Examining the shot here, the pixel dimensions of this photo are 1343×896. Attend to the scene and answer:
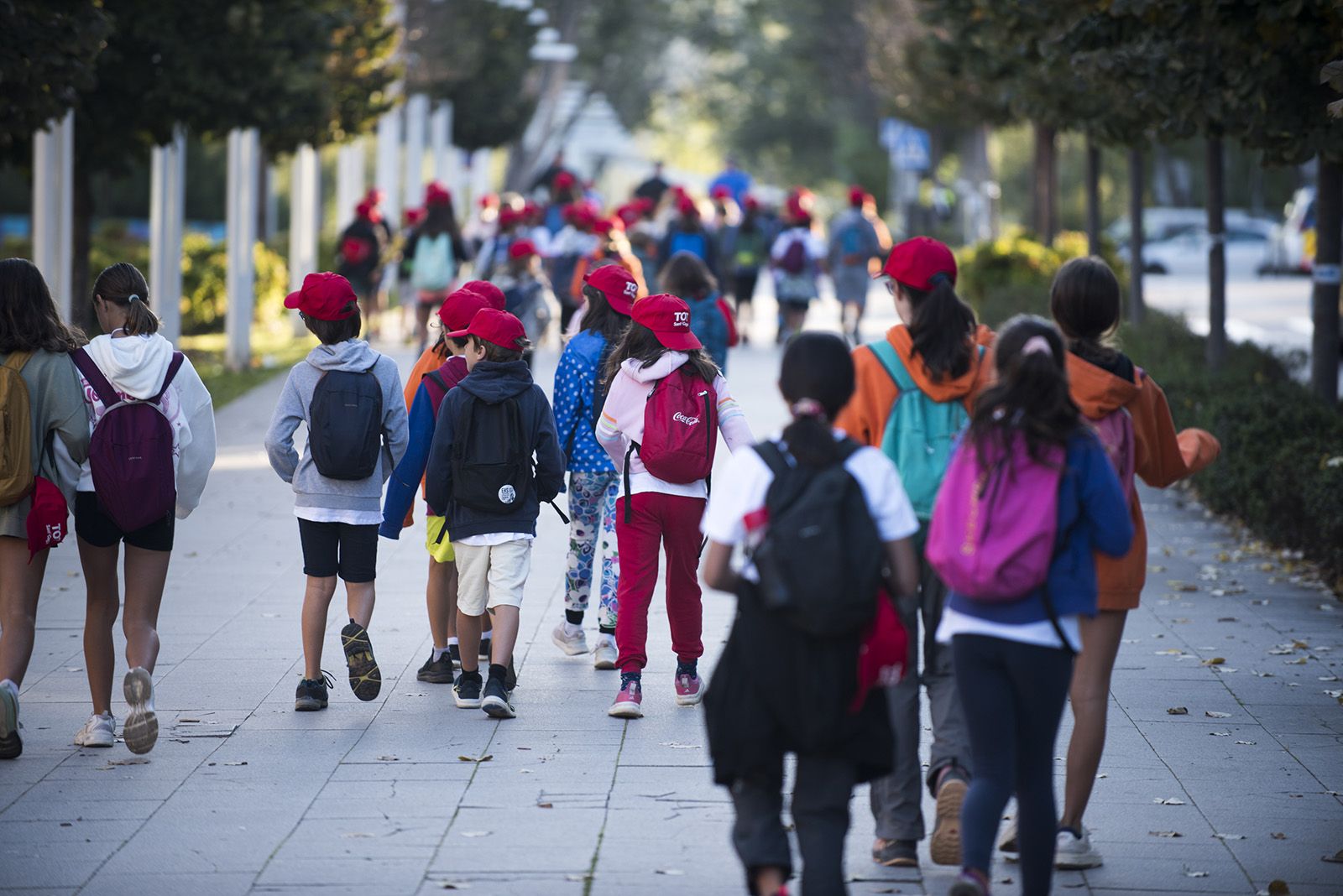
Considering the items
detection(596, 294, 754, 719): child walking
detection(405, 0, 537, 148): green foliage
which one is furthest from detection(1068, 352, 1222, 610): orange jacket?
detection(405, 0, 537, 148): green foliage

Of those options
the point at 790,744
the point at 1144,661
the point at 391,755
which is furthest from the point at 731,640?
the point at 1144,661

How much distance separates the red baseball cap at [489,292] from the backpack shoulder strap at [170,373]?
1264 mm

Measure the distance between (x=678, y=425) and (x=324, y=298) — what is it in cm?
138

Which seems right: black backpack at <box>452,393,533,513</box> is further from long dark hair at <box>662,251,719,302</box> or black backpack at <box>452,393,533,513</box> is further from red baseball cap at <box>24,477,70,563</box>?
long dark hair at <box>662,251,719,302</box>

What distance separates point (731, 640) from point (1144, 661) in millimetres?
4150

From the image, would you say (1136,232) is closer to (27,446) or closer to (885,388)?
(885,388)

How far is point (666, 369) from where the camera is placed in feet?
22.0

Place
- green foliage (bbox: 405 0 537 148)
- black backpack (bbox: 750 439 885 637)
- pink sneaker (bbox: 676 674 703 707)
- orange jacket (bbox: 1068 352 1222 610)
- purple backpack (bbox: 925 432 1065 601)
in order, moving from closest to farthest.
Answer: black backpack (bbox: 750 439 885 637) < purple backpack (bbox: 925 432 1065 601) < orange jacket (bbox: 1068 352 1222 610) < pink sneaker (bbox: 676 674 703 707) < green foliage (bbox: 405 0 537 148)

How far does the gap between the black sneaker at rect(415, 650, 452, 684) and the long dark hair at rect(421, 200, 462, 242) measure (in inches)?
447

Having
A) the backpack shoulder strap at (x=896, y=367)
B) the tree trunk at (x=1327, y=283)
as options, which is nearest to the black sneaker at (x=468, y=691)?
the backpack shoulder strap at (x=896, y=367)

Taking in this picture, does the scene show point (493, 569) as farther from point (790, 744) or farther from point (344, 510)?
point (790, 744)

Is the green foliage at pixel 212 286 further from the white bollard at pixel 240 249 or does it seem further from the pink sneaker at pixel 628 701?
the pink sneaker at pixel 628 701

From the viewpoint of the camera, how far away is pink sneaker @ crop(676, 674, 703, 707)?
23.5 ft

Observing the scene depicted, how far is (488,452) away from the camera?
678 centimetres
